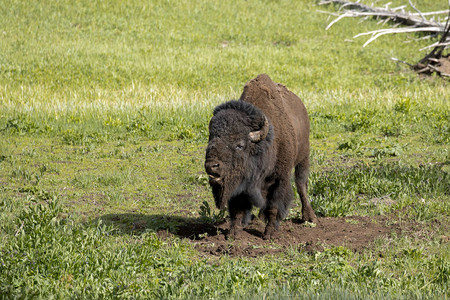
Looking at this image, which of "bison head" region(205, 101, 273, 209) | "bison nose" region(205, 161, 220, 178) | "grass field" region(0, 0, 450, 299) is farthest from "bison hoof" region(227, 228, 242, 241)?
"bison nose" region(205, 161, 220, 178)

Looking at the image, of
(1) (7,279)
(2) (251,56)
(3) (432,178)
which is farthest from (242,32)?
(1) (7,279)

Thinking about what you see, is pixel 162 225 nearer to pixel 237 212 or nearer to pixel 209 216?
pixel 209 216

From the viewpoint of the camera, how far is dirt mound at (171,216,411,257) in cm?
717

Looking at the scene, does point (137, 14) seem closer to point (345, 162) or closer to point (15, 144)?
point (15, 144)

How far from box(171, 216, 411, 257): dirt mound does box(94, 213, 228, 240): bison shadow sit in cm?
1

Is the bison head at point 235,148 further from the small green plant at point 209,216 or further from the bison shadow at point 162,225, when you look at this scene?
the small green plant at point 209,216

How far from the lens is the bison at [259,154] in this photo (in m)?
6.83

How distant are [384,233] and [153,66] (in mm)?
18440

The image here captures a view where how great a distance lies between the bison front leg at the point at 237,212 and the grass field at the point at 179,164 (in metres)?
0.44

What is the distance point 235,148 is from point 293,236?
184 cm

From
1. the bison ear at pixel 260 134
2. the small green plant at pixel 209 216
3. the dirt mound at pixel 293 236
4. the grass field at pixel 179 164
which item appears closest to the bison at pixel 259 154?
the bison ear at pixel 260 134

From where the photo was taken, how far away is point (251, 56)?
26609 millimetres

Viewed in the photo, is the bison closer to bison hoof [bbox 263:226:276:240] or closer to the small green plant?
bison hoof [bbox 263:226:276:240]

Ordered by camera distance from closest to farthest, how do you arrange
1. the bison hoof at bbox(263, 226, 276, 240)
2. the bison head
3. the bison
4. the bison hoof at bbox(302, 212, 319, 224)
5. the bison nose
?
1. the bison nose
2. the bison head
3. the bison
4. the bison hoof at bbox(263, 226, 276, 240)
5. the bison hoof at bbox(302, 212, 319, 224)
